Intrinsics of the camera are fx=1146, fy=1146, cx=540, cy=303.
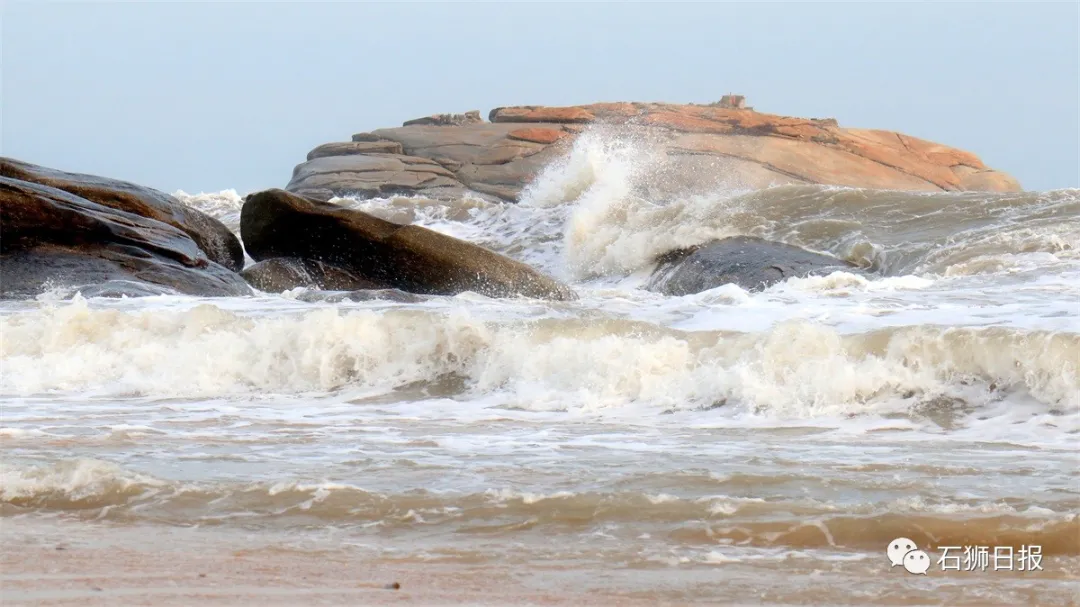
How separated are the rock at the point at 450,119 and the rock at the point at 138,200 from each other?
22.6 meters

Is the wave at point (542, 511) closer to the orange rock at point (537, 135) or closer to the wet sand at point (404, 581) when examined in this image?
the wet sand at point (404, 581)

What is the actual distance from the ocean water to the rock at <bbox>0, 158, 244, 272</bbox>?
201 centimetres

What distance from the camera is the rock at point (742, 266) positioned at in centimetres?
1273

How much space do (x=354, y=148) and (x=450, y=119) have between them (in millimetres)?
3231

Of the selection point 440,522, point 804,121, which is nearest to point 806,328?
point 440,522

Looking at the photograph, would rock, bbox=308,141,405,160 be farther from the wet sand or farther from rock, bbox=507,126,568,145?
the wet sand

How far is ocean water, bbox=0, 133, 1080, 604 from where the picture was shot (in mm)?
3498

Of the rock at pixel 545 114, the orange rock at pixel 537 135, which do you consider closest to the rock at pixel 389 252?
the orange rock at pixel 537 135

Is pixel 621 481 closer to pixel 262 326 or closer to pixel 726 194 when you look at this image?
pixel 262 326

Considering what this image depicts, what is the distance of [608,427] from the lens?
6.00m

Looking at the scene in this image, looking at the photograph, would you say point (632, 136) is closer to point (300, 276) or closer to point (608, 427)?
point (300, 276)

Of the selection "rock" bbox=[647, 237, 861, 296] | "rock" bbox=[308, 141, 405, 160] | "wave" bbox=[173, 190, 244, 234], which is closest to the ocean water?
"rock" bbox=[647, 237, 861, 296]

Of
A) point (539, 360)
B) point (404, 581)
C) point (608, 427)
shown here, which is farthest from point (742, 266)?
point (404, 581)

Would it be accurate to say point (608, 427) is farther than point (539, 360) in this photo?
No
